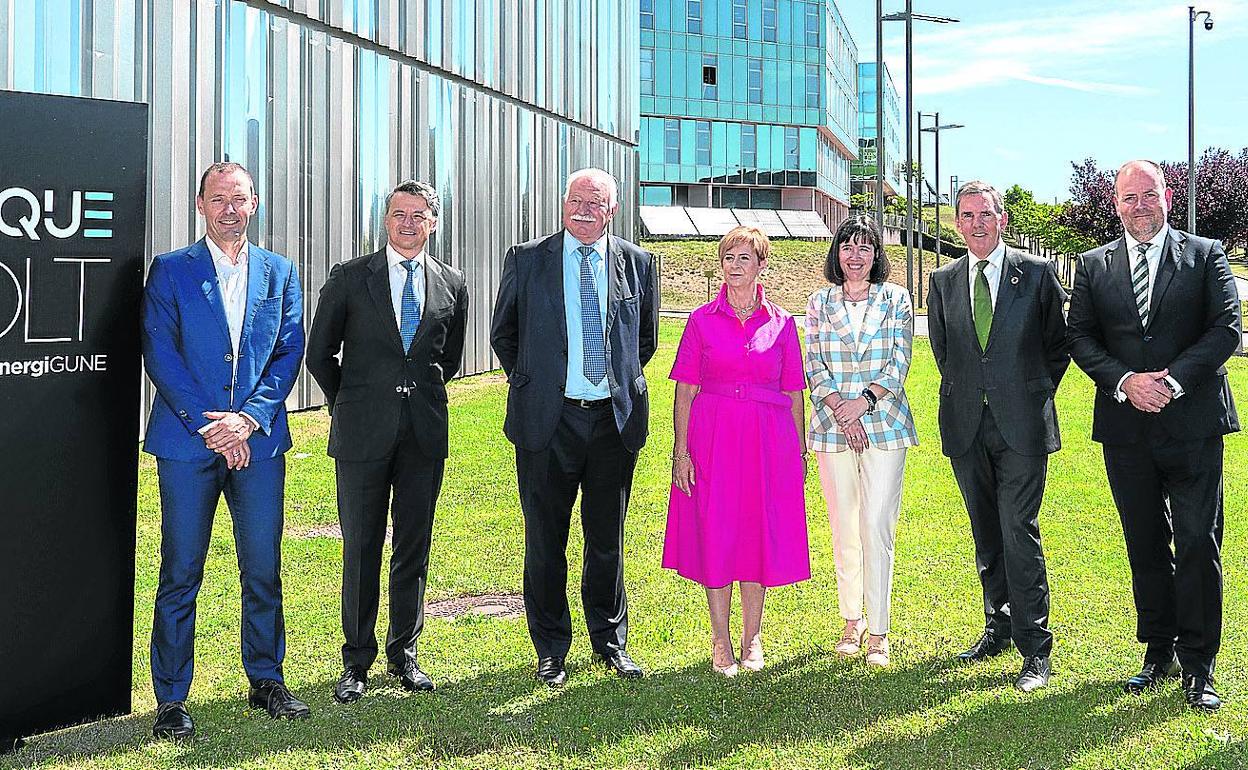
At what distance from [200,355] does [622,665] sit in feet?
8.26

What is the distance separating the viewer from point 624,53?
110ft

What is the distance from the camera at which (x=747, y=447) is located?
6.03 meters

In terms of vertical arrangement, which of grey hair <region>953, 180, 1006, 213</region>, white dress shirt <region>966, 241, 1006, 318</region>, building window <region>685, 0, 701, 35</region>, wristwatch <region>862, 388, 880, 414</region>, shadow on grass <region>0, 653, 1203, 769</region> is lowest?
shadow on grass <region>0, 653, 1203, 769</region>

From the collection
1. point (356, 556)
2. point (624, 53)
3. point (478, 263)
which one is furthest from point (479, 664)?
point (624, 53)

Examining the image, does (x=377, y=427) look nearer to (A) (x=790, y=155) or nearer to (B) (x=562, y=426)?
(B) (x=562, y=426)

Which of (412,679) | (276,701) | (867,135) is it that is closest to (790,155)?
(867,135)

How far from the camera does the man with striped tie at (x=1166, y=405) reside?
219 inches

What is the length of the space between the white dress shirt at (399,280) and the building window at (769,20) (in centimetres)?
7198

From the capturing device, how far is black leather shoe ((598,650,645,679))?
239 inches

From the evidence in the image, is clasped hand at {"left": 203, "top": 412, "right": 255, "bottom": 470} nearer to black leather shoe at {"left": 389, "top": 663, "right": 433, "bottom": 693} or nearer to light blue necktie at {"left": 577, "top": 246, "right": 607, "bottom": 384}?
black leather shoe at {"left": 389, "top": 663, "right": 433, "bottom": 693}

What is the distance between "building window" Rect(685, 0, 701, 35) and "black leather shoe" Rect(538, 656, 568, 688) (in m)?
69.8

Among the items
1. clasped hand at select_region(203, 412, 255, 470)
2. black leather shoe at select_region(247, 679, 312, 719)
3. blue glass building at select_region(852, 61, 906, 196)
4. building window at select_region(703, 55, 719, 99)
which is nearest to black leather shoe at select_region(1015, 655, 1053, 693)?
black leather shoe at select_region(247, 679, 312, 719)

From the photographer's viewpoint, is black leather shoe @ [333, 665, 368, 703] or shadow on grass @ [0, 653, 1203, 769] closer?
shadow on grass @ [0, 653, 1203, 769]

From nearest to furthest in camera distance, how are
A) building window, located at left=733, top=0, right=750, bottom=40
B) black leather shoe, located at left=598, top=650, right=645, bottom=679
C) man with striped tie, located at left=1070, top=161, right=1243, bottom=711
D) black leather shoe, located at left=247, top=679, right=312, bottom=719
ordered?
1. black leather shoe, located at left=247, top=679, right=312, bottom=719
2. man with striped tie, located at left=1070, top=161, right=1243, bottom=711
3. black leather shoe, located at left=598, top=650, right=645, bottom=679
4. building window, located at left=733, top=0, right=750, bottom=40
